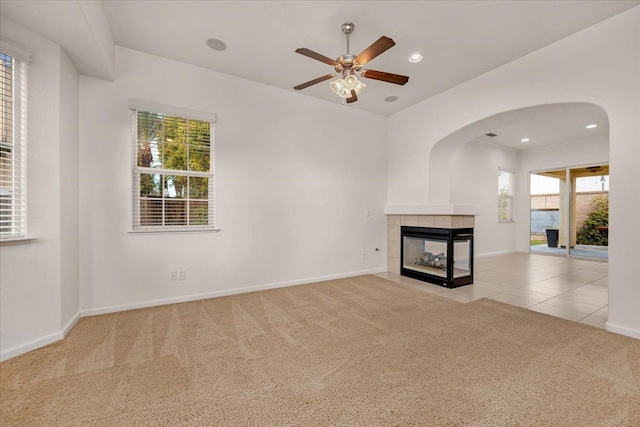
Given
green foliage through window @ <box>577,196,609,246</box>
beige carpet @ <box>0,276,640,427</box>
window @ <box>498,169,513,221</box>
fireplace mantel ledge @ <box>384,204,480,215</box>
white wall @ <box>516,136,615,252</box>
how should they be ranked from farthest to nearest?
window @ <box>498,169,513,221</box>
green foliage through window @ <box>577,196,609,246</box>
white wall @ <box>516,136,615,252</box>
fireplace mantel ledge @ <box>384,204,480,215</box>
beige carpet @ <box>0,276,640,427</box>

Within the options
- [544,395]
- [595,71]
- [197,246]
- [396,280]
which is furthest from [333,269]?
[595,71]

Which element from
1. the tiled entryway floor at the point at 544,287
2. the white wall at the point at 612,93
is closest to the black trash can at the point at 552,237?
the tiled entryway floor at the point at 544,287

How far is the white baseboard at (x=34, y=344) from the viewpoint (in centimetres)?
208

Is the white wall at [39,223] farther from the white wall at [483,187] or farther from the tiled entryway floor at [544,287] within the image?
the white wall at [483,187]

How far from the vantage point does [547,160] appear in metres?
7.28

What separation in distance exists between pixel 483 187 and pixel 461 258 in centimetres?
369

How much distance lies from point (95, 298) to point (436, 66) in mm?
4935

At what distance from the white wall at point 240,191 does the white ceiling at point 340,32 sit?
0.46 metres

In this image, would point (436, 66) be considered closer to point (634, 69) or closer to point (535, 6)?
point (535, 6)

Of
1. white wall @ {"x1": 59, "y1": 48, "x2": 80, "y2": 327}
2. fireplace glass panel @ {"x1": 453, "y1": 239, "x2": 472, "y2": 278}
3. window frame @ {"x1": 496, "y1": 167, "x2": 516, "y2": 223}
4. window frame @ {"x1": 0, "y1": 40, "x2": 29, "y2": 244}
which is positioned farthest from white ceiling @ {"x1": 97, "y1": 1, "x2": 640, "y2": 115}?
window frame @ {"x1": 496, "y1": 167, "x2": 516, "y2": 223}

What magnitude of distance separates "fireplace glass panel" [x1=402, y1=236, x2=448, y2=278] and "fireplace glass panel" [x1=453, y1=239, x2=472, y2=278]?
0.08 meters

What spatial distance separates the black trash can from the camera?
27.5ft

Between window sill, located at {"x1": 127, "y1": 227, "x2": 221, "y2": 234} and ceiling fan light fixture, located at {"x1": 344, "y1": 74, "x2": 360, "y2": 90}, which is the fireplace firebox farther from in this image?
window sill, located at {"x1": 127, "y1": 227, "x2": 221, "y2": 234}

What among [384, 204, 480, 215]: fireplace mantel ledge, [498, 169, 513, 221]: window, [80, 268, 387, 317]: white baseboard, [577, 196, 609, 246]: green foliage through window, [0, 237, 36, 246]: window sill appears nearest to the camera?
[0, 237, 36, 246]: window sill
